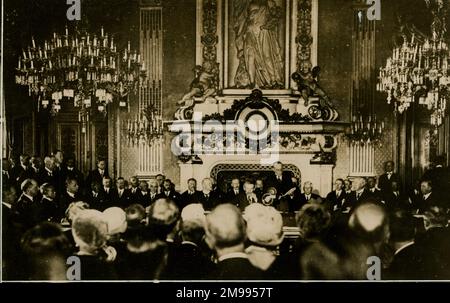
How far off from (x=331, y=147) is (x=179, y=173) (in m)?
1.59

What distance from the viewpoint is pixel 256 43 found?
652 cm

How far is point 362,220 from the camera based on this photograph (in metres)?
6.43

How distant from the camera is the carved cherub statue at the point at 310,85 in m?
6.46

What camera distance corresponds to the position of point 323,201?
21.1 feet

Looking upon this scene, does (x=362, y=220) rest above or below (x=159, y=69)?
below

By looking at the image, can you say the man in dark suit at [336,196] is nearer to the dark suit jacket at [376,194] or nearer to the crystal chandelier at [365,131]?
the dark suit jacket at [376,194]

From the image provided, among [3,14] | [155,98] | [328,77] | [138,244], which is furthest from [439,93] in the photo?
[3,14]

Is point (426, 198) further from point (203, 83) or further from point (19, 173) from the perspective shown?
point (19, 173)

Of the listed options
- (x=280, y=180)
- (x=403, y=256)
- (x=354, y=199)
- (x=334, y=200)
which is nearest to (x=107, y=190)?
(x=280, y=180)

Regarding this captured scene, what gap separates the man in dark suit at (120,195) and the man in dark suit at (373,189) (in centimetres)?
248

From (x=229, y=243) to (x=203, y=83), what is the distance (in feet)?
5.46
